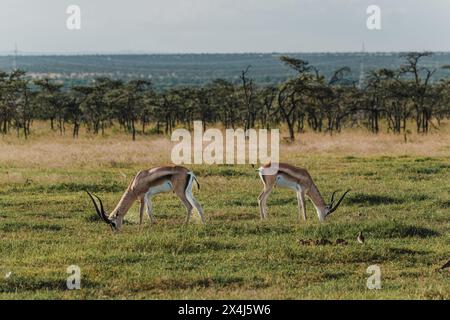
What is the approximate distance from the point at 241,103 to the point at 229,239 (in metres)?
35.3

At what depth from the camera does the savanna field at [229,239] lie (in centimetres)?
844

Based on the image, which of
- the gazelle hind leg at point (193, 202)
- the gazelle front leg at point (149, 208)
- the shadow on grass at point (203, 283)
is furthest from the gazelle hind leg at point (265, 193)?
the shadow on grass at point (203, 283)

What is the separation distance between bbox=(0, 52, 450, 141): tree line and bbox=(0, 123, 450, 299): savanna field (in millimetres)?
17133

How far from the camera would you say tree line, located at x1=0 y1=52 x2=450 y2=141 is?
37.1 meters

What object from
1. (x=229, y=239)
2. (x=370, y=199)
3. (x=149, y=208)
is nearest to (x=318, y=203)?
(x=370, y=199)

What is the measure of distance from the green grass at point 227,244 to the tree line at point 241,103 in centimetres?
1844

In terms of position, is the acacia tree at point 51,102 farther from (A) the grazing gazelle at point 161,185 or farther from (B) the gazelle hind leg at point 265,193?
(A) the grazing gazelle at point 161,185

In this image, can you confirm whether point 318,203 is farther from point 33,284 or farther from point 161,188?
point 33,284

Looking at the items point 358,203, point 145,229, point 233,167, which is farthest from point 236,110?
point 145,229

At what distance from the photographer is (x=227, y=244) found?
1057cm

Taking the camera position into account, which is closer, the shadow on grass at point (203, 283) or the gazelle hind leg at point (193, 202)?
the shadow on grass at point (203, 283)
